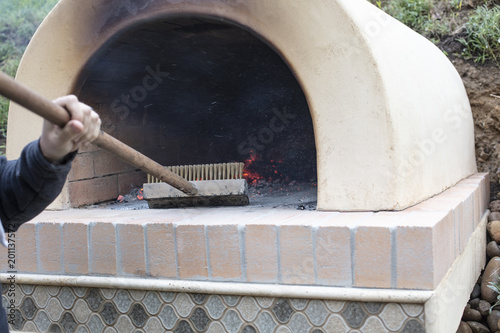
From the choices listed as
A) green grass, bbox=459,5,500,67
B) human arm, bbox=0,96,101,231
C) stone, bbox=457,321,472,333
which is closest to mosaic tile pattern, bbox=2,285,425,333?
human arm, bbox=0,96,101,231

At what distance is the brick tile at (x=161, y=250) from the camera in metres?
1.89

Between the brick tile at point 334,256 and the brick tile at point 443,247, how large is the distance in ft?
0.87

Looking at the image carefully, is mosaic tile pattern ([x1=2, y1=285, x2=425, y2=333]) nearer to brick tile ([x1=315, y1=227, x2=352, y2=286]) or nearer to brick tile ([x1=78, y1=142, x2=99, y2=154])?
brick tile ([x1=315, y1=227, x2=352, y2=286])

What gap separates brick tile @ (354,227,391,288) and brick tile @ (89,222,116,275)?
910 millimetres

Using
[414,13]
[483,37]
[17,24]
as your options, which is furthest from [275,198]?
[17,24]

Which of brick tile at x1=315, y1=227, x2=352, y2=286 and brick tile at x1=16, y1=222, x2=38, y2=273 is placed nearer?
brick tile at x1=315, y1=227, x2=352, y2=286

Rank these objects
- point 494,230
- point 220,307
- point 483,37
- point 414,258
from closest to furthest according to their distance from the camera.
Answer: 1. point 414,258
2. point 220,307
3. point 494,230
4. point 483,37

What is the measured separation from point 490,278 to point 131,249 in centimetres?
203

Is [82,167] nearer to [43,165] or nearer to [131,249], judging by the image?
[131,249]

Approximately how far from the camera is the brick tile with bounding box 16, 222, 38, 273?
2127 mm

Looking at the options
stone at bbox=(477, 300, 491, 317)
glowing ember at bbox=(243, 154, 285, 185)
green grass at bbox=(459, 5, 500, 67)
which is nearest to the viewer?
stone at bbox=(477, 300, 491, 317)

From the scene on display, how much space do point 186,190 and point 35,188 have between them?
957 mm

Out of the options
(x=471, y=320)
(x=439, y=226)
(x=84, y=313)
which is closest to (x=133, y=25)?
(x=84, y=313)

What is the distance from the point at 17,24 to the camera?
654 cm
